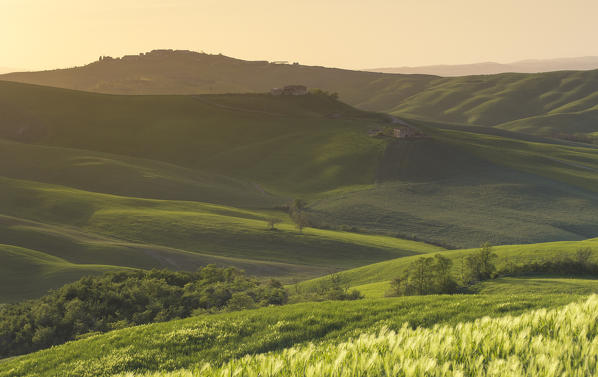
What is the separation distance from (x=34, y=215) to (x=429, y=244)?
76539 millimetres

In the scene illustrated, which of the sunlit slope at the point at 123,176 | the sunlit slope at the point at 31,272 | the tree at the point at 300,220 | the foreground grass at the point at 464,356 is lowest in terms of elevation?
the tree at the point at 300,220

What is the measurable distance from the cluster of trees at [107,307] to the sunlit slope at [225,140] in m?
114

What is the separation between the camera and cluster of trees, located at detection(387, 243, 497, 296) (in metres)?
32.0

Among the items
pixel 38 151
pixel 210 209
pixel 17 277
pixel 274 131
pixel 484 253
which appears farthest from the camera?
pixel 274 131

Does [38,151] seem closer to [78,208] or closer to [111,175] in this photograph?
[111,175]

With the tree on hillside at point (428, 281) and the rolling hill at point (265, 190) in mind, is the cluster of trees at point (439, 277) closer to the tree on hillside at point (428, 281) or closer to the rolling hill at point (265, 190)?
the tree on hillside at point (428, 281)

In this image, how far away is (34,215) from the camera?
97.1 meters

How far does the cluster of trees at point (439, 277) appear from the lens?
105 ft

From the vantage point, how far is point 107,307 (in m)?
30.0

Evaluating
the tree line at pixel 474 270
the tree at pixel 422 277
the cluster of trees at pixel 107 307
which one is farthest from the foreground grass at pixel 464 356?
the tree line at pixel 474 270

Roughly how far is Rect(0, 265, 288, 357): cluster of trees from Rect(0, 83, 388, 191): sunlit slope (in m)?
114

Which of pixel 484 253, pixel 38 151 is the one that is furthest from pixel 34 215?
pixel 484 253

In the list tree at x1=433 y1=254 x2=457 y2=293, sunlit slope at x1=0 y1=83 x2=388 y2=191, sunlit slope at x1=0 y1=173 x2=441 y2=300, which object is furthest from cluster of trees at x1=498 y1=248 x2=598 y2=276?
sunlit slope at x1=0 y1=83 x2=388 y2=191

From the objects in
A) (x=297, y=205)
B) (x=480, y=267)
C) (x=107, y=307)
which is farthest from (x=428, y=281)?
(x=297, y=205)
